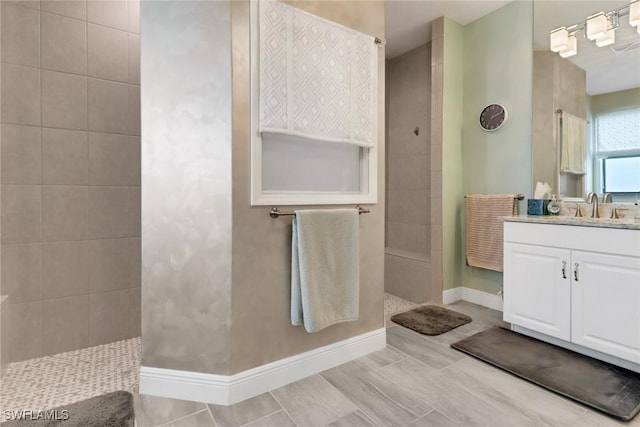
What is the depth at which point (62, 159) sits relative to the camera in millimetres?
2117

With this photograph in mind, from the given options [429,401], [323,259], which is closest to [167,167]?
[323,259]

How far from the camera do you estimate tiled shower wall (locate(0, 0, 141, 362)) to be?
2008 mm

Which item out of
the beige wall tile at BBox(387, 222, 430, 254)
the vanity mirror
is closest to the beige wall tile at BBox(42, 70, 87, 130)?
the beige wall tile at BBox(387, 222, 430, 254)

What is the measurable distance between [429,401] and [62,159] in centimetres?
255

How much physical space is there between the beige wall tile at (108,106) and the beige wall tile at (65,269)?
2.56 ft

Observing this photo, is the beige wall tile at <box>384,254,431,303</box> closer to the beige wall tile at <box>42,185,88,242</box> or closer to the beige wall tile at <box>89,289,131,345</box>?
the beige wall tile at <box>89,289,131,345</box>

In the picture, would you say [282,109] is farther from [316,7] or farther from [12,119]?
[12,119]

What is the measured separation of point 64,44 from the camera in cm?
209

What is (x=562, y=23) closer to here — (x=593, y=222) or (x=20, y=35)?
(x=593, y=222)

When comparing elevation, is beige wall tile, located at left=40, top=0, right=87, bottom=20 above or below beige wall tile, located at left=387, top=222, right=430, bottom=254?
above

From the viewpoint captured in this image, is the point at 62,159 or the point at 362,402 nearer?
the point at 362,402

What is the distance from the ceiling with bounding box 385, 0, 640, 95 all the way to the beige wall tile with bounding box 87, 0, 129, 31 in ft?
6.79

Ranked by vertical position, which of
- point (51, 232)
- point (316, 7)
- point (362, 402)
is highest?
point (316, 7)

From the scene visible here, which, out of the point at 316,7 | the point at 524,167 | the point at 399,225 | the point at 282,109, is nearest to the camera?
the point at 282,109
